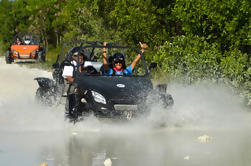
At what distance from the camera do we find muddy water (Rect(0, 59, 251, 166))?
8.31 m

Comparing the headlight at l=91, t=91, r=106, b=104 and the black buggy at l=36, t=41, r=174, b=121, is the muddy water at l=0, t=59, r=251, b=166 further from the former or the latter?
the headlight at l=91, t=91, r=106, b=104

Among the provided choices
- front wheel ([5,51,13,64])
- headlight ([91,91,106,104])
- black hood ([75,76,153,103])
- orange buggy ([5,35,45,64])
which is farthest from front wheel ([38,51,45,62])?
headlight ([91,91,106,104])

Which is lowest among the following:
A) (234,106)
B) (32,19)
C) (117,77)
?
(32,19)

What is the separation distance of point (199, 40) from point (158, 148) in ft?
28.6

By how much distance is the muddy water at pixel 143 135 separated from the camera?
27.3ft

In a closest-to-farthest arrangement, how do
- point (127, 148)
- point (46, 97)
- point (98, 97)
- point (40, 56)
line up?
point (127, 148) → point (98, 97) → point (46, 97) → point (40, 56)

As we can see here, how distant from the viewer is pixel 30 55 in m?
34.5

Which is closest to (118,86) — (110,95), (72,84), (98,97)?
(110,95)

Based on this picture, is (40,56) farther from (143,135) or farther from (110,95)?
(143,135)

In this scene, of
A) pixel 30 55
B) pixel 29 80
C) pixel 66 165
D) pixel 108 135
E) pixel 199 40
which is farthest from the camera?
pixel 30 55

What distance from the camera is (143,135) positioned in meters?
10.6

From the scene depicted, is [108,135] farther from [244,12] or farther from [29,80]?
[29,80]

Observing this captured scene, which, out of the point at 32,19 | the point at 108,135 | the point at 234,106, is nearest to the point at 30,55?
the point at 234,106

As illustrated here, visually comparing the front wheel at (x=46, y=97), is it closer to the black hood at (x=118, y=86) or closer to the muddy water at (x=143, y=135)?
the muddy water at (x=143, y=135)
